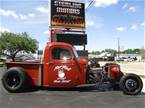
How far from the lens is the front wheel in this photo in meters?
11.6

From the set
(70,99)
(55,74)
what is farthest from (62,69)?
(70,99)

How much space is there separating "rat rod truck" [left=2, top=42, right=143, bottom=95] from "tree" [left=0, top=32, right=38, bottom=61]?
61.6 meters

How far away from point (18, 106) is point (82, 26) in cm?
1568

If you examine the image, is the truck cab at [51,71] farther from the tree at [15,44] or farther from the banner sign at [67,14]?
the tree at [15,44]

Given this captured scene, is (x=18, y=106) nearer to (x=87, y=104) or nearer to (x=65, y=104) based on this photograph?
(x=65, y=104)

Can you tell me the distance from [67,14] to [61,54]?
1238 cm

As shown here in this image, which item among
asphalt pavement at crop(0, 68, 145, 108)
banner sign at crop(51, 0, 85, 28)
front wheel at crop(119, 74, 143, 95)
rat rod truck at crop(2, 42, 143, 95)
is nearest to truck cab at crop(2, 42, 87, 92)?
rat rod truck at crop(2, 42, 143, 95)

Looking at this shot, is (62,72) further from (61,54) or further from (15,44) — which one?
(15,44)

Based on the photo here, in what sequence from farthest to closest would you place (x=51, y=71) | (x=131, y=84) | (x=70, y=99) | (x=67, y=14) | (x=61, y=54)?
1. (x=67, y=14)
2. (x=61, y=54)
3. (x=51, y=71)
4. (x=131, y=84)
5. (x=70, y=99)

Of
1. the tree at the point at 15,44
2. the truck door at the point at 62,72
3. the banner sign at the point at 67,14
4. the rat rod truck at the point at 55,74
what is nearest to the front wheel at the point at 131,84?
the rat rod truck at the point at 55,74

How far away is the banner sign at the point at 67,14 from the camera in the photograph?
2371cm

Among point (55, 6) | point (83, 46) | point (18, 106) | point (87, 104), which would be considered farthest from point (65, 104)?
point (55, 6)

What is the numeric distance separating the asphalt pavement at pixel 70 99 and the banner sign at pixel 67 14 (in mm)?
11739

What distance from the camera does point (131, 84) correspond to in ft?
38.7
